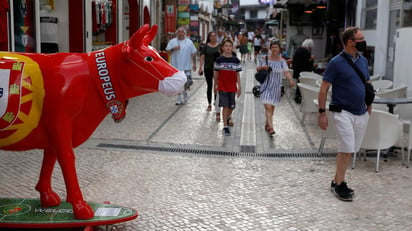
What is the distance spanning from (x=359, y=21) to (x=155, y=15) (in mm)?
10583

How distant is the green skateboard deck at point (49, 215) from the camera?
385cm

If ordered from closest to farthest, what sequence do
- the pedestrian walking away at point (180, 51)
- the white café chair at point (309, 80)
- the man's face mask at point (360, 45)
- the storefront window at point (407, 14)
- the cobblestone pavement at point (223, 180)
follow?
1. the cobblestone pavement at point (223, 180)
2. the man's face mask at point (360, 45)
3. the storefront window at point (407, 14)
4. the white café chair at point (309, 80)
5. the pedestrian walking away at point (180, 51)

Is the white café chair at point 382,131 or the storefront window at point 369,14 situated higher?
the storefront window at point 369,14

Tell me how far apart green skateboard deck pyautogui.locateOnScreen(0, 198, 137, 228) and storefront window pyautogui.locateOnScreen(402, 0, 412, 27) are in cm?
819

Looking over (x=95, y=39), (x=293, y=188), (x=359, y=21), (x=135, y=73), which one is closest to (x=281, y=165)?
(x=293, y=188)

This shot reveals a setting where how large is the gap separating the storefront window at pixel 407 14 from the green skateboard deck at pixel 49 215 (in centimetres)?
819

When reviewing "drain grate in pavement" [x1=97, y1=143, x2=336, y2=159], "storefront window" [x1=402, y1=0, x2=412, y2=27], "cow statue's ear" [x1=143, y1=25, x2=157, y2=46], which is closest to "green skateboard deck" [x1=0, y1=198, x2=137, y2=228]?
"cow statue's ear" [x1=143, y1=25, x2=157, y2=46]

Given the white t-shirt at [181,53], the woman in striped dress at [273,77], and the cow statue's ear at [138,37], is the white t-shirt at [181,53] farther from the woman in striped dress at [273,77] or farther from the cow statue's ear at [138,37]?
the cow statue's ear at [138,37]

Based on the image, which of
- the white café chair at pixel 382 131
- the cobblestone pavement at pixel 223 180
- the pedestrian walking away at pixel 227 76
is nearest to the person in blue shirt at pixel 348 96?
the cobblestone pavement at pixel 223 180

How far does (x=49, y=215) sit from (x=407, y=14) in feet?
29.0

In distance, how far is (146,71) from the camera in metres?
3.96

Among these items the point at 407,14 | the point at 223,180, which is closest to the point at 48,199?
the point at 223,180

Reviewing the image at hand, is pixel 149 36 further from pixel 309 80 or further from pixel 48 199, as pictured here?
pixel 309 80

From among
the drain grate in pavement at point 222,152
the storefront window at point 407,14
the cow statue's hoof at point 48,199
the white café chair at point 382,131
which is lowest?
the drain grate in pavement at point 222,152
